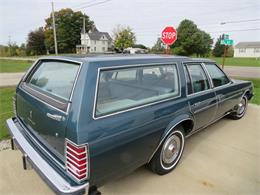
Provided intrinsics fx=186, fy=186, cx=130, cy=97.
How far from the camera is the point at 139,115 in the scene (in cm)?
191

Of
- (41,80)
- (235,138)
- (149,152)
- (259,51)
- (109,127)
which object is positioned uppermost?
(259,51)

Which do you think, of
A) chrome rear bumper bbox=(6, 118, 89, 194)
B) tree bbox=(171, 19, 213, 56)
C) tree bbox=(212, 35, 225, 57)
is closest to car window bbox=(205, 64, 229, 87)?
chrome rear bumper bbox=(6, 118, 89, 194)

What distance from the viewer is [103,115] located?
167cm

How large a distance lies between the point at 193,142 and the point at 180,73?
59.2 inches

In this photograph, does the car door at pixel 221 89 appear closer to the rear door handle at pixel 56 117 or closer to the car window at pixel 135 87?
the car window at pixel 135 87

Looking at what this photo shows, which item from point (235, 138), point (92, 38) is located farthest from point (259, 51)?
point (235, 138)

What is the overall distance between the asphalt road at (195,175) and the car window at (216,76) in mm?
1098

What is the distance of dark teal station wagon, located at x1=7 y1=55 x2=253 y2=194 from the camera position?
1.56 meters

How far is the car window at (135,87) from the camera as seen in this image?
71.5 inches

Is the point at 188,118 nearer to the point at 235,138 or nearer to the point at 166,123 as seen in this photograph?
the point at 166,123

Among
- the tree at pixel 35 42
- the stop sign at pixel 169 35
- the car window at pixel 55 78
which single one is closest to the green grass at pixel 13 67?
the stop sign at pixel 169 35

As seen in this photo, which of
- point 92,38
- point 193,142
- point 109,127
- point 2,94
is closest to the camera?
point 109,127

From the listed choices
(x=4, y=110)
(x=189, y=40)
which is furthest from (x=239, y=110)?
(x=189, y=40)

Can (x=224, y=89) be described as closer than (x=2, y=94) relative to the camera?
Yes
